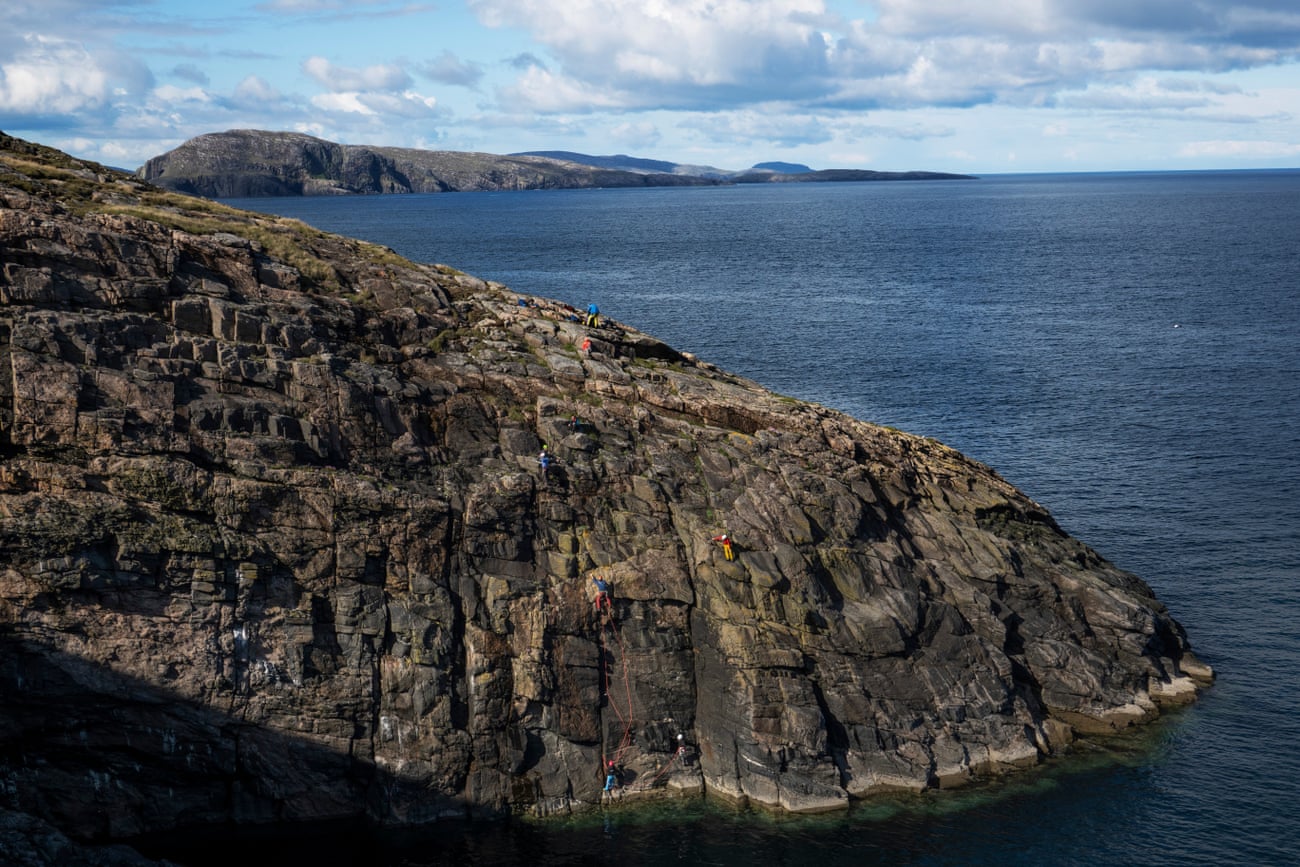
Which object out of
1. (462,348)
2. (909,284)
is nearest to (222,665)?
(462,348)

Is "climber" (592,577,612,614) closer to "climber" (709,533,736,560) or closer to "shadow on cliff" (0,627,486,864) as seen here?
"climber" (709,533,736,560)

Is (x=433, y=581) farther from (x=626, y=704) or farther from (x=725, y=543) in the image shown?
(x=725, y=543)

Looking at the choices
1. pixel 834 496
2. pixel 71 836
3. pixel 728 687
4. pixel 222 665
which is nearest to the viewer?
pixel 71 836

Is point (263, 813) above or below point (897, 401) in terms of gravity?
below

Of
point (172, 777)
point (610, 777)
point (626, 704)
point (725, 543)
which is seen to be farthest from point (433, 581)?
point (725, 543)

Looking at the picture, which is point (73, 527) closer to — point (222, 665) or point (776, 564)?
point (222, 665)

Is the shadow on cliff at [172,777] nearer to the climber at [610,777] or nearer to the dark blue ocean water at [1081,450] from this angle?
the dark blue ocean water at [1081,450]

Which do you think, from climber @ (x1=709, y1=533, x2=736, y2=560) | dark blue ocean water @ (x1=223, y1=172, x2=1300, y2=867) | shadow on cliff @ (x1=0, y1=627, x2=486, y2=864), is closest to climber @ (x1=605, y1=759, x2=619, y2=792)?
dark blue ocean water @ (x1=223, y1=172, x2=1300, y2=867)
